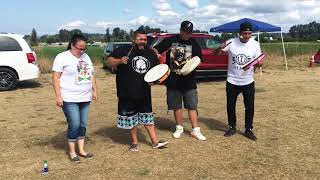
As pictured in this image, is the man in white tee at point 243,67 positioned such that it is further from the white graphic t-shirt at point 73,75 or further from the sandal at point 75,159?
the sandal at point 75,159

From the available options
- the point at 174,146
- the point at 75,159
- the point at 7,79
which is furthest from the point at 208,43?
the point at 75,159

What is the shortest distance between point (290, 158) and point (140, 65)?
2373mm

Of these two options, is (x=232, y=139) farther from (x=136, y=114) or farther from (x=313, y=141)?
(x=136, y=114)

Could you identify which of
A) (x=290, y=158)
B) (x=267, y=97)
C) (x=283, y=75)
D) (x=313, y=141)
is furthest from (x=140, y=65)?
(x=283, y=75)

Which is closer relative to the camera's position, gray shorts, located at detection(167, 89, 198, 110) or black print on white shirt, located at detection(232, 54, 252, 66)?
black print on white shirt, located at detection(232, 54, 252, 66)

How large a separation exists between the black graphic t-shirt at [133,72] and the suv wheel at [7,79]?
8.08 meters

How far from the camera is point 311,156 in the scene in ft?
20.2

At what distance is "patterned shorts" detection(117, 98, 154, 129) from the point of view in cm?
624

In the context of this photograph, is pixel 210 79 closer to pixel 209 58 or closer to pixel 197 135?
pixel 209 58

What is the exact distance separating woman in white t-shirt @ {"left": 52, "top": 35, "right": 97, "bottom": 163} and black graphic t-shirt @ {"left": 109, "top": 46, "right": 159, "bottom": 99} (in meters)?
0.44

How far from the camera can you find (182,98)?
23.4 ft

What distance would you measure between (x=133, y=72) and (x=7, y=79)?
329 inches

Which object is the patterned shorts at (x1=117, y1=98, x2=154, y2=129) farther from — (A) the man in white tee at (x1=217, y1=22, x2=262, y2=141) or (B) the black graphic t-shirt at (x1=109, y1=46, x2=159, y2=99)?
(A) the man in white tee at (x1=217, y1=22, x2=262, y2=141)

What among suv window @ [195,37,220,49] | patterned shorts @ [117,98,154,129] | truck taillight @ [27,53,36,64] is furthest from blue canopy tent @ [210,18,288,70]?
patterned shorts @ [117,98,154,129]
